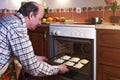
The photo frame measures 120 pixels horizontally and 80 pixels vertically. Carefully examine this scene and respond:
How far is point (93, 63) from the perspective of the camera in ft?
6.15

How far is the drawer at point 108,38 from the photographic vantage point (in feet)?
5.60

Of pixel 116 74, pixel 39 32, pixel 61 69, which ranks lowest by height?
pixel 116 74

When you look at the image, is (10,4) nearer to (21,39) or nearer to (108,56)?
(108,56)

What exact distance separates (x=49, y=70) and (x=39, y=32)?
3.59ft

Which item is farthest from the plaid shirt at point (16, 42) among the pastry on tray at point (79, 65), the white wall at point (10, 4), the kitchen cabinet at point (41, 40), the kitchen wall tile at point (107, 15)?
the white wall at point (10, 4)

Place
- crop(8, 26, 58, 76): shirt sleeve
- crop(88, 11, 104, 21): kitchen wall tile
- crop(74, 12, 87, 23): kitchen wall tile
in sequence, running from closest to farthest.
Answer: crop(8, 26, 58, 76): shirt sleeve, crop(88, 11, 104, 21): kitchen wall tile, crop(74, 12, 87, 23): kitchen wall tile

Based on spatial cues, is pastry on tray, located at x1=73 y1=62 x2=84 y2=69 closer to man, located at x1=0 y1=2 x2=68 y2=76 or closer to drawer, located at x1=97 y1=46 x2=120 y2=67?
drawer, located at x1=97 y1=46 x2=120 y2=67

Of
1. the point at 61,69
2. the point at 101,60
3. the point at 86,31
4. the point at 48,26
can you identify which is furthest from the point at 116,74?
the point at 48,26

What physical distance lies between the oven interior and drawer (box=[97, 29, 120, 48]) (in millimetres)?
84

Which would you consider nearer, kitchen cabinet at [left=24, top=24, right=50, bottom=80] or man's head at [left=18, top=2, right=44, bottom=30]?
man's head at [left=18, top=2, right=44, bottom=30]

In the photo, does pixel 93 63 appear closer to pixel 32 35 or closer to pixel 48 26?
pixel 48 26

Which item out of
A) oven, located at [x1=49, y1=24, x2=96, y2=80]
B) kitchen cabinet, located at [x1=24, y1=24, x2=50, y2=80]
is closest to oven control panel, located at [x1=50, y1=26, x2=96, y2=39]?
oven, located at [x1=49, y1=24, x2=96, y2=80]

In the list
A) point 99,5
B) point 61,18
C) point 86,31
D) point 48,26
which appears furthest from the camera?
point 61,18

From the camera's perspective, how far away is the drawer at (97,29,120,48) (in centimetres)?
171
